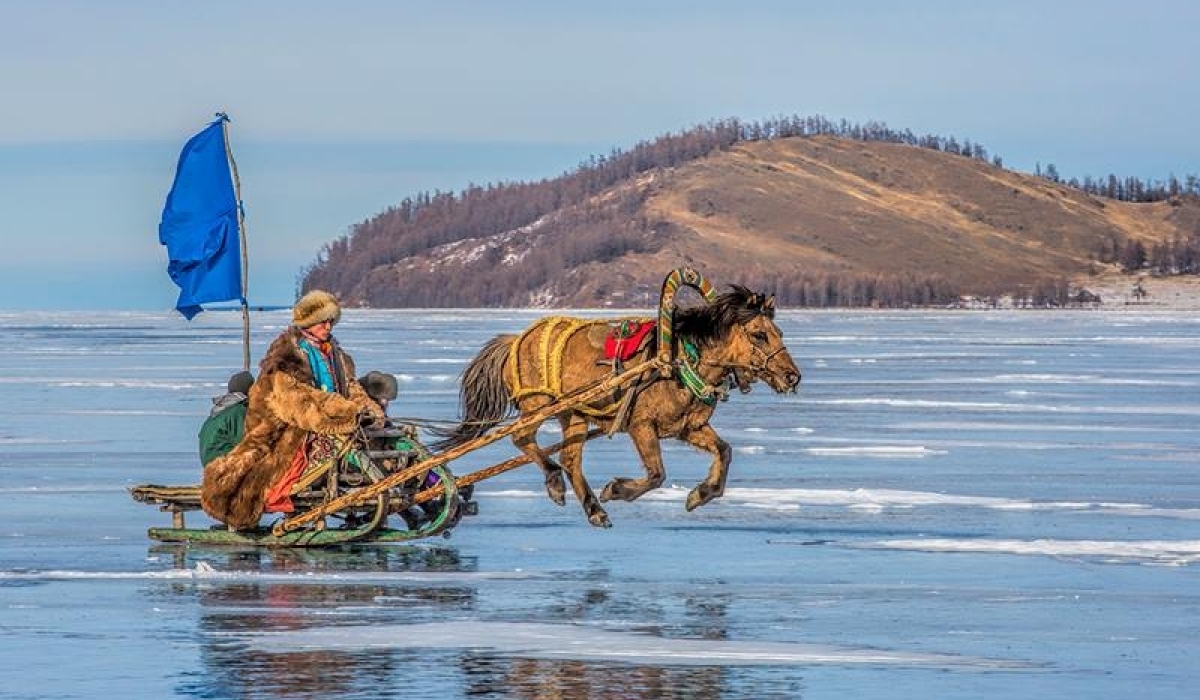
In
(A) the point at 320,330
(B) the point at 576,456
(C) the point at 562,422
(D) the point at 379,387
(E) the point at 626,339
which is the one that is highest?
(A) the point at 320,330

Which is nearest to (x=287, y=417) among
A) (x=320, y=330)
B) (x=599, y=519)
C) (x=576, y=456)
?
(x=320, y=330)

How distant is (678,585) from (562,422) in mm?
2573

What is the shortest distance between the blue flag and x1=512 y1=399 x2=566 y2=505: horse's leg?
2.05 metres

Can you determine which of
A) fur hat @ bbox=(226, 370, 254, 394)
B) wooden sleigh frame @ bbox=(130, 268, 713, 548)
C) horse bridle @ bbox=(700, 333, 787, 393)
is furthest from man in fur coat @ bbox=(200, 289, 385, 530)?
horse bridle @ bbox=(700, 333, 787, 393)

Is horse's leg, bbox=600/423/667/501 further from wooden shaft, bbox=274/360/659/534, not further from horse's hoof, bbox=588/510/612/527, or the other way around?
wooden shaft, bbox=274/360/659/534

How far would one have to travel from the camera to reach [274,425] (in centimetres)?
1337

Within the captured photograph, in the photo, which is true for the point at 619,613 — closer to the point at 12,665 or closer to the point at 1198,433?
the point at 12,665

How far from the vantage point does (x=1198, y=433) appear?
24266mm

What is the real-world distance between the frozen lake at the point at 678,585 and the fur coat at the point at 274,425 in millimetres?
365

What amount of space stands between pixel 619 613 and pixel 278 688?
2450mm

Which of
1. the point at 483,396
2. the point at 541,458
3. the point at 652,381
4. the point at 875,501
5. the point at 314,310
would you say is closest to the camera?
the point at 314,310

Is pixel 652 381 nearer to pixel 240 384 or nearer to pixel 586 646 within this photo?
pixel 240 384

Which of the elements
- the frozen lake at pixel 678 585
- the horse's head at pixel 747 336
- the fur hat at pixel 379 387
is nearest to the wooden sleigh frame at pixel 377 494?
the frozen lake at pixel 678 585

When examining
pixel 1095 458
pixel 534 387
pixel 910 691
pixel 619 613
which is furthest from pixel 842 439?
pixel 910 691
